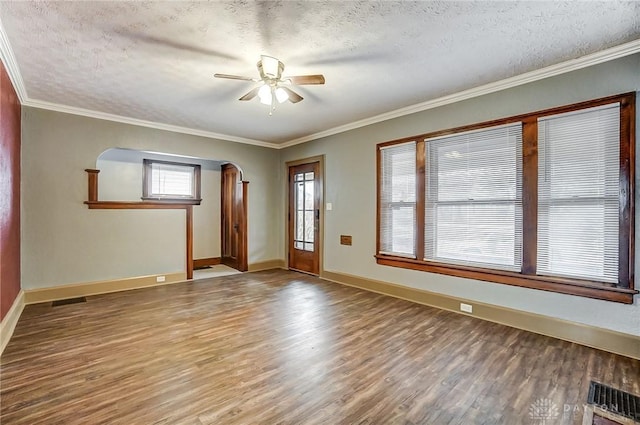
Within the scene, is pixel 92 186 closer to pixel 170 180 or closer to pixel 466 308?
pixel 170 180

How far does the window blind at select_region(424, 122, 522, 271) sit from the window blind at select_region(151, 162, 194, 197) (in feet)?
16.3

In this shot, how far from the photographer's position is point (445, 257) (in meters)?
3.89

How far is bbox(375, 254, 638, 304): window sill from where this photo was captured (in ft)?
8.78

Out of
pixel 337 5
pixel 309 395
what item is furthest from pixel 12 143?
pixel 309 395

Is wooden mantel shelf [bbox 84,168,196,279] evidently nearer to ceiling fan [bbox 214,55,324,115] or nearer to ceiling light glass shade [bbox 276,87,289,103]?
ceiling fan [bbox 214,55,324,115]

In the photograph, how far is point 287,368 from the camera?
2.36 meters

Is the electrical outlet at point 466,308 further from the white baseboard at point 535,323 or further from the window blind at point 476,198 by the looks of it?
the window blind at point 476,198

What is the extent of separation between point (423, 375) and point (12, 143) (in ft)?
15.8

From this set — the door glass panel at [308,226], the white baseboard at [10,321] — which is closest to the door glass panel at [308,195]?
the door glass panel at [308,226]

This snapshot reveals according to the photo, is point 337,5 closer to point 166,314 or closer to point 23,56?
point 23,56

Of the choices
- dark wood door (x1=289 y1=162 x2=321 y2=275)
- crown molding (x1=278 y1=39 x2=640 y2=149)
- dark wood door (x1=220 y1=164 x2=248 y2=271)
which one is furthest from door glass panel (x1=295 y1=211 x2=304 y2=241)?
crown molding (x1=278 y1=39 x2=640 y2=149)

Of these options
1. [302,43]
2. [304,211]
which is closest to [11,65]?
[302,43]

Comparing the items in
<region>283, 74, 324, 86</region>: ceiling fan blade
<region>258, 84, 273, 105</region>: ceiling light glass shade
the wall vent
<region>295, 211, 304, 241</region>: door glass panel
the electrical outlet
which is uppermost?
<region>283, 74, 324, 86</region>: ceiling fan blade

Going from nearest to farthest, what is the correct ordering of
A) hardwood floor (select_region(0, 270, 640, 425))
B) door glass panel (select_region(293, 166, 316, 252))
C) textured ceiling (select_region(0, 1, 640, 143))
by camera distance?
hardwood floor (select_region(0, 270, 640, 425)), textured ceiling (select_region(0, 1, 640, 143)), door glass panel (select_region(293, 166, 316, 252))
